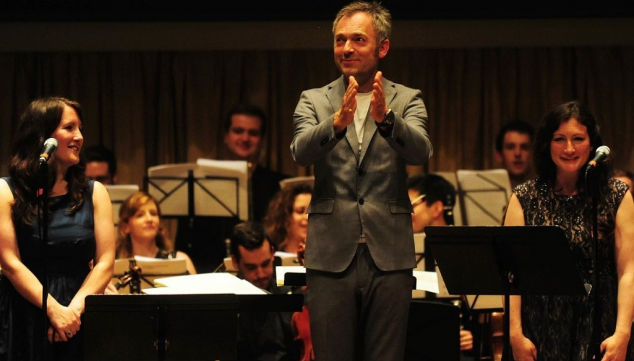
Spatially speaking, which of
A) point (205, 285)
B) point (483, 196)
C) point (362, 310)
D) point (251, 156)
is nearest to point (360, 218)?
point (362, 310)

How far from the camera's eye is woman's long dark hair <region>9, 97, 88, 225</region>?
413cm

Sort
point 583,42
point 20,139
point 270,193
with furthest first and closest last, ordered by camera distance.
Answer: point 583,42 < point 270,193 < point 20,139

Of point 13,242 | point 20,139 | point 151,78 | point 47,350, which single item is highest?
point 151,78

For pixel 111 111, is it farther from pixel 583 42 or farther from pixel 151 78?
pixel 583 42

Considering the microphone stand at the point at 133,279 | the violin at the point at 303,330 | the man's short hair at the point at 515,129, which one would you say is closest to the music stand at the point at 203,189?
the microphone stand at the point at 133,279

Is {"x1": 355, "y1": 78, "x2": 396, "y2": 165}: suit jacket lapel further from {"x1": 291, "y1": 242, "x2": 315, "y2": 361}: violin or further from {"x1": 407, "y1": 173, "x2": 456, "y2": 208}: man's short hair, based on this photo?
{"x1": 407, "y1": 173, "x2": 456, "y2": 208}: man's short hair

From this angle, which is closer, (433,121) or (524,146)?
(524,146)

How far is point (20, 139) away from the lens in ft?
13.8

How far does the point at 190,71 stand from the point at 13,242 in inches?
198

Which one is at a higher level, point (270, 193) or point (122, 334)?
point (270, 193)

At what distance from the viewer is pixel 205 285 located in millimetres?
4637

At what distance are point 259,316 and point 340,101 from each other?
2088 mm

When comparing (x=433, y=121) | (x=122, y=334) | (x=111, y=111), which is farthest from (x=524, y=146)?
(x=122, y=334)

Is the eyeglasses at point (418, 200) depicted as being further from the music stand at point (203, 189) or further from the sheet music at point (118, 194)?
the sheet music at point (118, 194)
